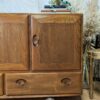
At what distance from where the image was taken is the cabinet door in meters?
2.02

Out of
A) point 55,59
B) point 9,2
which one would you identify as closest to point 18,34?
point 55,59

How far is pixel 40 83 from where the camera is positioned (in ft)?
6.79

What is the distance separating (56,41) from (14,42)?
339mm

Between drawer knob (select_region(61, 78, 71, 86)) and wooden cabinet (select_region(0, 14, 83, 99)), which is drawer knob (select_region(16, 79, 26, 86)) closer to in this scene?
wooden cabinet (select_region(0, 14, 83, 99))

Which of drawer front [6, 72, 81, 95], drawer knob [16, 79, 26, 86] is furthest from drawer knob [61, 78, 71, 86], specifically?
drawer knob [16, 79, 26, 86]

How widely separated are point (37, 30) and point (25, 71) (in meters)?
0.35

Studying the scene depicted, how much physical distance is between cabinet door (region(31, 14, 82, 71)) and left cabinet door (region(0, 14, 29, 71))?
66mm

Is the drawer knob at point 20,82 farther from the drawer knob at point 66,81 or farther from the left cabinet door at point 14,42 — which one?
the drawer knob at point 66,81

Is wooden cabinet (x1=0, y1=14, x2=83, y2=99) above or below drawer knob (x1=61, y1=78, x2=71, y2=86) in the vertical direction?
above

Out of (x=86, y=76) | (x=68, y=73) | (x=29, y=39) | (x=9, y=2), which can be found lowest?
(x=86, y=76)

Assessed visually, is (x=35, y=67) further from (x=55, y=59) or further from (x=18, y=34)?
(x=18, y=34)

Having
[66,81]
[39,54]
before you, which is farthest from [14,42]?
[66,81]

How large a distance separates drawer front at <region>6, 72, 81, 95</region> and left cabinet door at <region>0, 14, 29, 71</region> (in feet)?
0.29

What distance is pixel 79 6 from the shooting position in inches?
104
